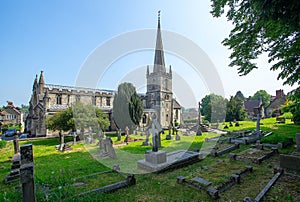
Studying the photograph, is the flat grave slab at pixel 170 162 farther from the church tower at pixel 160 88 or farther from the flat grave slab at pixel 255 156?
the church tower at pixel 160 88

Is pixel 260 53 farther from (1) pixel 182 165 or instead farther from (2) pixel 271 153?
(1) pixel 182 165

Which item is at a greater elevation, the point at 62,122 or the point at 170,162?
the point at 62,122

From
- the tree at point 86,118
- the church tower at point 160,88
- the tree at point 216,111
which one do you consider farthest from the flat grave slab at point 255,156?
the tree at point 216,111

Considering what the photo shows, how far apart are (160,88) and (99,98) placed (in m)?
13.2

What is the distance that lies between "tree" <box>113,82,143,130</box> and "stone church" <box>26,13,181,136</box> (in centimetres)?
413

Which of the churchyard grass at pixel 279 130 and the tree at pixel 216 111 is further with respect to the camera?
the tree at pixel 216 111

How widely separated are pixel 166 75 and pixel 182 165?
29.9m

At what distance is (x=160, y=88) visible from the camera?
3331cm

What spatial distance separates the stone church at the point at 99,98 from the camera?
22031mm

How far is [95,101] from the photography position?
2772 centimetres

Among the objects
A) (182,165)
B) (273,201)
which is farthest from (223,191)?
(182,165)

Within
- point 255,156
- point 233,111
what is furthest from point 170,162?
point 233,111

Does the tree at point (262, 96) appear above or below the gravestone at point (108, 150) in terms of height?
above

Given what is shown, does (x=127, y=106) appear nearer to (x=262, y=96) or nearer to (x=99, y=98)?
(x=99, y=98)
